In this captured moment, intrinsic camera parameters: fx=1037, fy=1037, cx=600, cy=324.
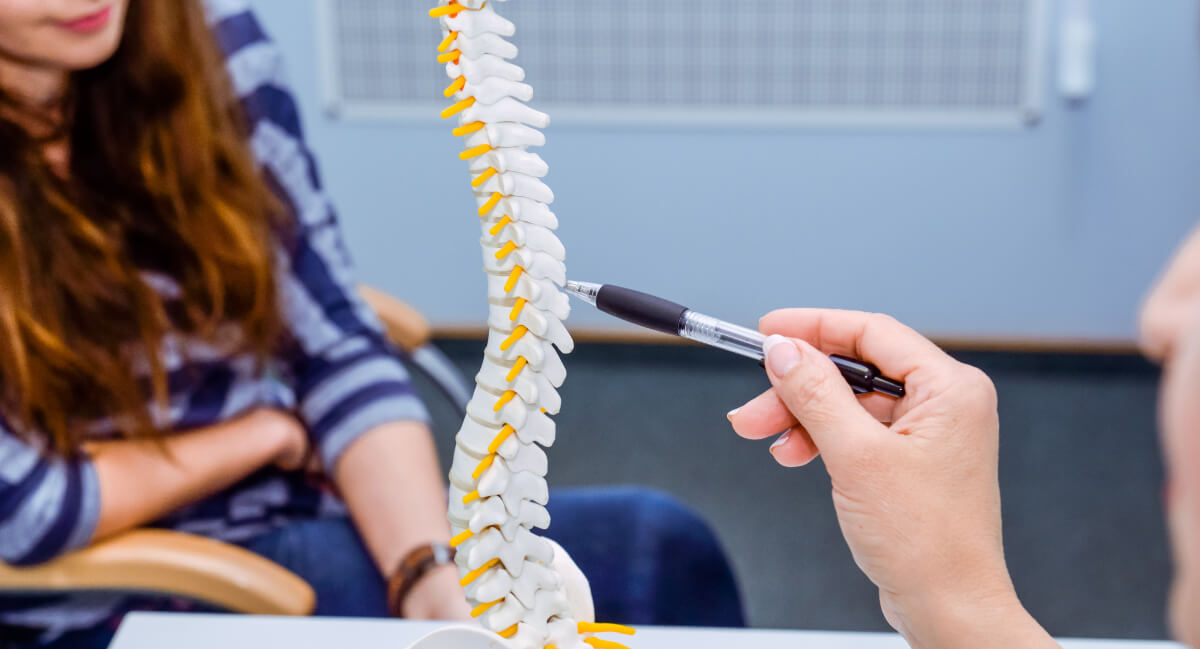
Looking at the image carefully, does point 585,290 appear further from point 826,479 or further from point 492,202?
point 826,479

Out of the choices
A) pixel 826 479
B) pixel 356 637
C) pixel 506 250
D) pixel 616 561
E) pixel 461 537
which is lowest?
pixel 826 479

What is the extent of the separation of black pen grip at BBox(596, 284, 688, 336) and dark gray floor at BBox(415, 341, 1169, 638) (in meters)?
1.00

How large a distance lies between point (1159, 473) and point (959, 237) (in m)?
0.51

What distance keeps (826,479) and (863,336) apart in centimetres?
116

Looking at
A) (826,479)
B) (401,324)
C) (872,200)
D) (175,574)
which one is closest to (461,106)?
(175,574)

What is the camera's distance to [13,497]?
0.68 meters

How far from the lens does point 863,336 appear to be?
1.55 ft

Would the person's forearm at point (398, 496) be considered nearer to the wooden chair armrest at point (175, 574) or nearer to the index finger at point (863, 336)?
the wooden chair armrest at point (175, 574)

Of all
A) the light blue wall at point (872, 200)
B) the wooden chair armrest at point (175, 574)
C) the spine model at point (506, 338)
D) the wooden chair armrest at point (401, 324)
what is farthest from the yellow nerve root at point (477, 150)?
the light blue wall at point (872, 200)

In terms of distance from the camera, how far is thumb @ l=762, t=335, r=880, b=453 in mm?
418

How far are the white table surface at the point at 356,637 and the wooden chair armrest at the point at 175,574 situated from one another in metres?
0.09

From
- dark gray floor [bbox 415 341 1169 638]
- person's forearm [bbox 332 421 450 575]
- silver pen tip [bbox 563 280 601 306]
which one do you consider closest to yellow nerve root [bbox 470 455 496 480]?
silver pen tip [bbox 563 280 601 306]

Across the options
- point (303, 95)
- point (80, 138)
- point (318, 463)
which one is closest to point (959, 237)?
point (303, 95)

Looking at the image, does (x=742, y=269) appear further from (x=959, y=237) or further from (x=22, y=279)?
(x=22, y=279)
